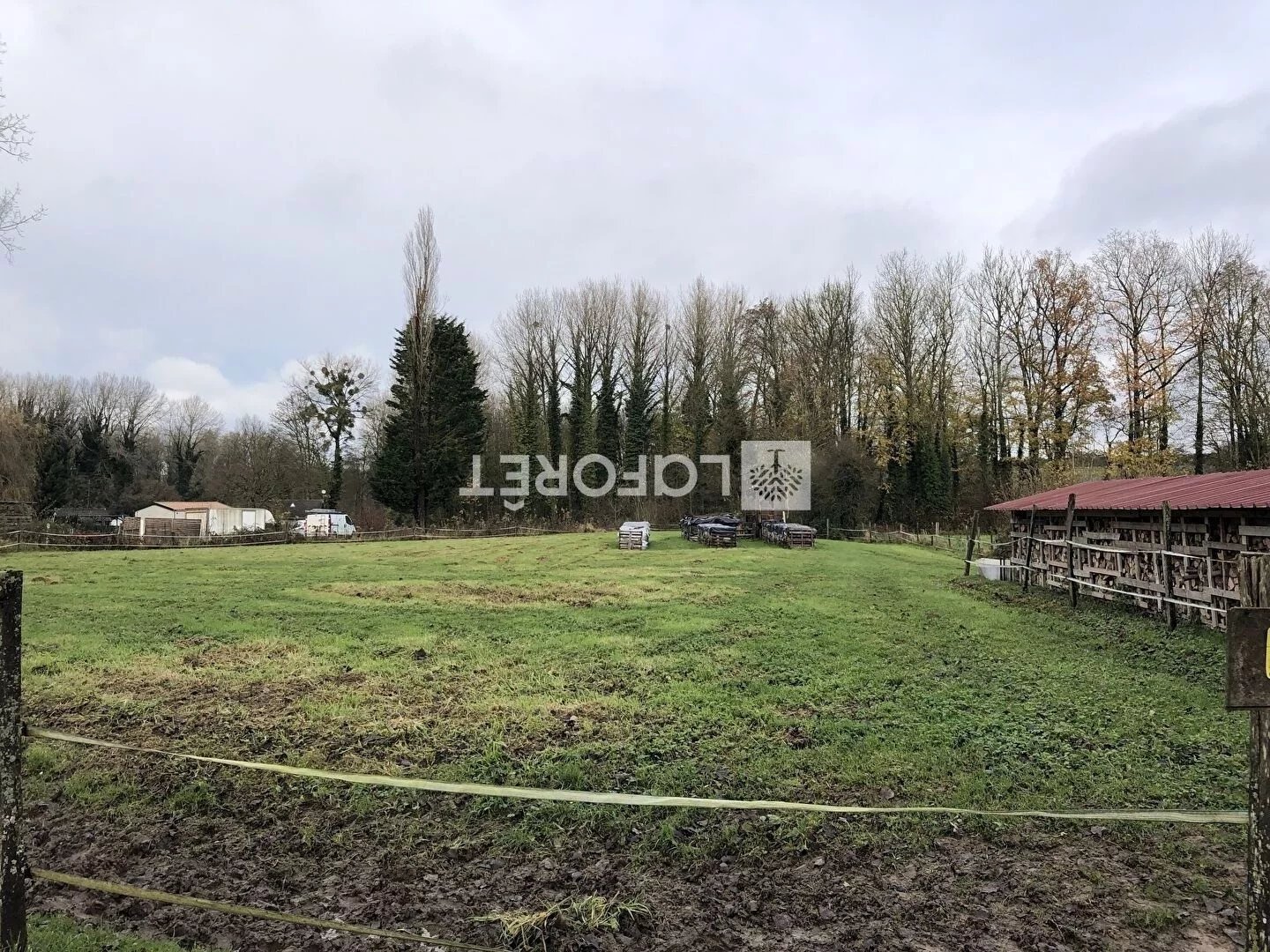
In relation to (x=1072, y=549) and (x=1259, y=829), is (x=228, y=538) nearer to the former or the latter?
(x=1072, y=549)

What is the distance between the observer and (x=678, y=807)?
4449 millimetres

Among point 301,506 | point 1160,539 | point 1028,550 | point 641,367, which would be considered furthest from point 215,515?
point 1160,539

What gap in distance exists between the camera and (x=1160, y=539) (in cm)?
1290

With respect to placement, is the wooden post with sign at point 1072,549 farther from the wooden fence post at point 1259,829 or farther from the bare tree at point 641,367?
the bare tree at point 641,367

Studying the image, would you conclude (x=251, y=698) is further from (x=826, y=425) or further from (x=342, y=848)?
(x=826, y=425)

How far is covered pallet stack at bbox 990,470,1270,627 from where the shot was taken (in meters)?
10.4

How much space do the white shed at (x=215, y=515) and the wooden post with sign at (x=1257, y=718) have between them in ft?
138

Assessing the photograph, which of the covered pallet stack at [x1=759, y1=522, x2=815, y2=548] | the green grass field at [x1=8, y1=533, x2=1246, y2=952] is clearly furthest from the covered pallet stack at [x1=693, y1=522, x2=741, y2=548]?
the green grass field at [x1=8, y1=533, x2=1246, y2=952]

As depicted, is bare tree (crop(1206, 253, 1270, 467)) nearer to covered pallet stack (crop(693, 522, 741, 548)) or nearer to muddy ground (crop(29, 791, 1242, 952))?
covered pallet stack (crop(693, 522, 741, 548))

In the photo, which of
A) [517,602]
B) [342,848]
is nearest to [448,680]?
[342,848]

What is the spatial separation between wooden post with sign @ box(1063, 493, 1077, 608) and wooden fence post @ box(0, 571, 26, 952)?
15.2 meters

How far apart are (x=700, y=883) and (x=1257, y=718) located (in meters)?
2.60

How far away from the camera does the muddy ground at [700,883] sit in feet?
10.4

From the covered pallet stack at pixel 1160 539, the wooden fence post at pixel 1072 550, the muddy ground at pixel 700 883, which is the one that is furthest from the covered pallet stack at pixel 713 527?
the muddy ground at pixel 700 883
